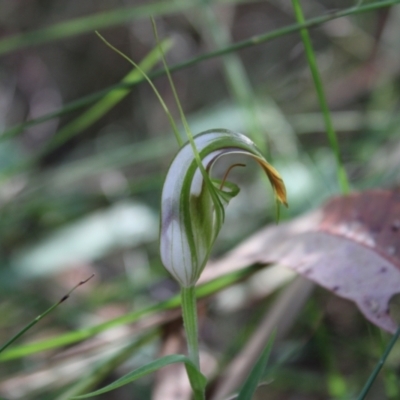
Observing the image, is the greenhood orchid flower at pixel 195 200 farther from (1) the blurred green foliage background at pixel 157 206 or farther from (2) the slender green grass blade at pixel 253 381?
(1) the blurred green foliage background at pixel 157 206

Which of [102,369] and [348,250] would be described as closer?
[348,250]

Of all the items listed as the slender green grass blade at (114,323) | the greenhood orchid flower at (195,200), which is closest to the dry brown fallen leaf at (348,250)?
the slender green grass blade at (114,323)

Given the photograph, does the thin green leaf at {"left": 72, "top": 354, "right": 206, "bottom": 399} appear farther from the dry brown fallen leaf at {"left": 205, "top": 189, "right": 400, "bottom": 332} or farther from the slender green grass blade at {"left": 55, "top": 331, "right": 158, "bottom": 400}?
the slender green grass blade at {"left": 55, "top": 331, "right": 158, "bottom": 400}

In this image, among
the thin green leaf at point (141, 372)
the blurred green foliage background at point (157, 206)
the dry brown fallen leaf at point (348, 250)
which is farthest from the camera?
the blurred green foliage background at point (157, 206)

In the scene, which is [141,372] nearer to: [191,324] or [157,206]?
[191,324]

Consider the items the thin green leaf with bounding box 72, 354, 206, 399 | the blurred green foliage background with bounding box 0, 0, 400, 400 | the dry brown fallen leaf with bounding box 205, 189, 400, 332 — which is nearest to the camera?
the thin green leaf with bounding box 72, 354, 206, 399

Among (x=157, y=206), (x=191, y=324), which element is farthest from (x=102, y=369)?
(x=157, y=206)

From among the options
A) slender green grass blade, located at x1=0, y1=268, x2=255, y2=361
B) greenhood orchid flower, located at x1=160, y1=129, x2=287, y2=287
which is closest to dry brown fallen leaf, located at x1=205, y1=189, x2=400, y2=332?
slender green grass blade, located at x1=0, y1=268, x2=255, y2=361
